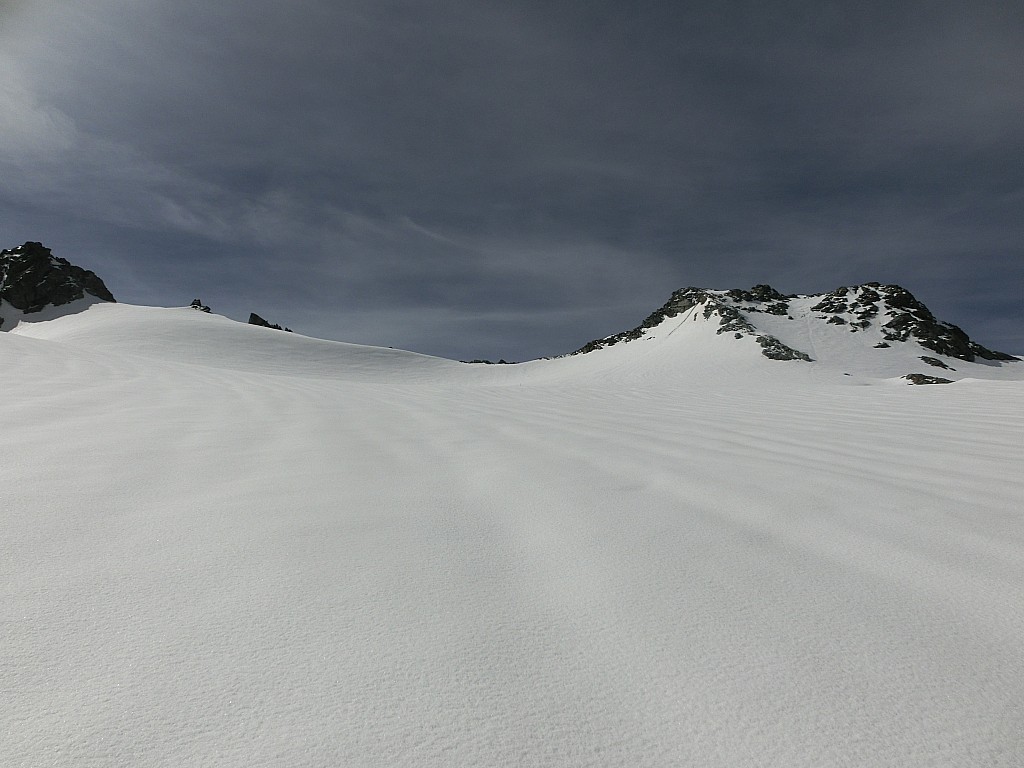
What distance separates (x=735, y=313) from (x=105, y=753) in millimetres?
31100

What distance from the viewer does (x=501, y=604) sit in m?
0.97

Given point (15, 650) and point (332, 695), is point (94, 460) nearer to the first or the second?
point (15, 650)

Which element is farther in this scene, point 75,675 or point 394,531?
point 394,531

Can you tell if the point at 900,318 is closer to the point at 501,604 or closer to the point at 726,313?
the point at 726,313

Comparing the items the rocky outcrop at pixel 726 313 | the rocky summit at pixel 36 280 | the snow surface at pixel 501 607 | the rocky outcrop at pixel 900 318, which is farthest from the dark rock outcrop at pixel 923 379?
the rocky summit at pixel 36 280

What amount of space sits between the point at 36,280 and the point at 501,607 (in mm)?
64761

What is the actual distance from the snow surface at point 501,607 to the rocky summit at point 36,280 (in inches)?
2374

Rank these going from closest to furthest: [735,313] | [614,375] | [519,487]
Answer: [519,487] < [614,375] < [735,313]

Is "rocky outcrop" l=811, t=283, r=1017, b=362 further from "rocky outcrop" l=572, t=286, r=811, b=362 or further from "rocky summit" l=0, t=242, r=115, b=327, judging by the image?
"rocky summit" l=0, t=242, r=115, b=327

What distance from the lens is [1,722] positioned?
2.05 ft

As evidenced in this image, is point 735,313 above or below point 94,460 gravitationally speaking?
above

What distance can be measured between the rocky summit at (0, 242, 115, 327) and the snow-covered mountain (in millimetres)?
59947

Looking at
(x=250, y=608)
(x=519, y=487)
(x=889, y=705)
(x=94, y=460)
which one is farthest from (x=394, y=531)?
(x=94, y=460)

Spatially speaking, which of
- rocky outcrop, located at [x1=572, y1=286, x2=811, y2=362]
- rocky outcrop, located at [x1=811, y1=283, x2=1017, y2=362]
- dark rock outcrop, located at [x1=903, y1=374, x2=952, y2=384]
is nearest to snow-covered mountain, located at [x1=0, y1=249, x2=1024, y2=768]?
dark rock outcrop, located at [x1=903, y1=374, x2=952, y2=384]
